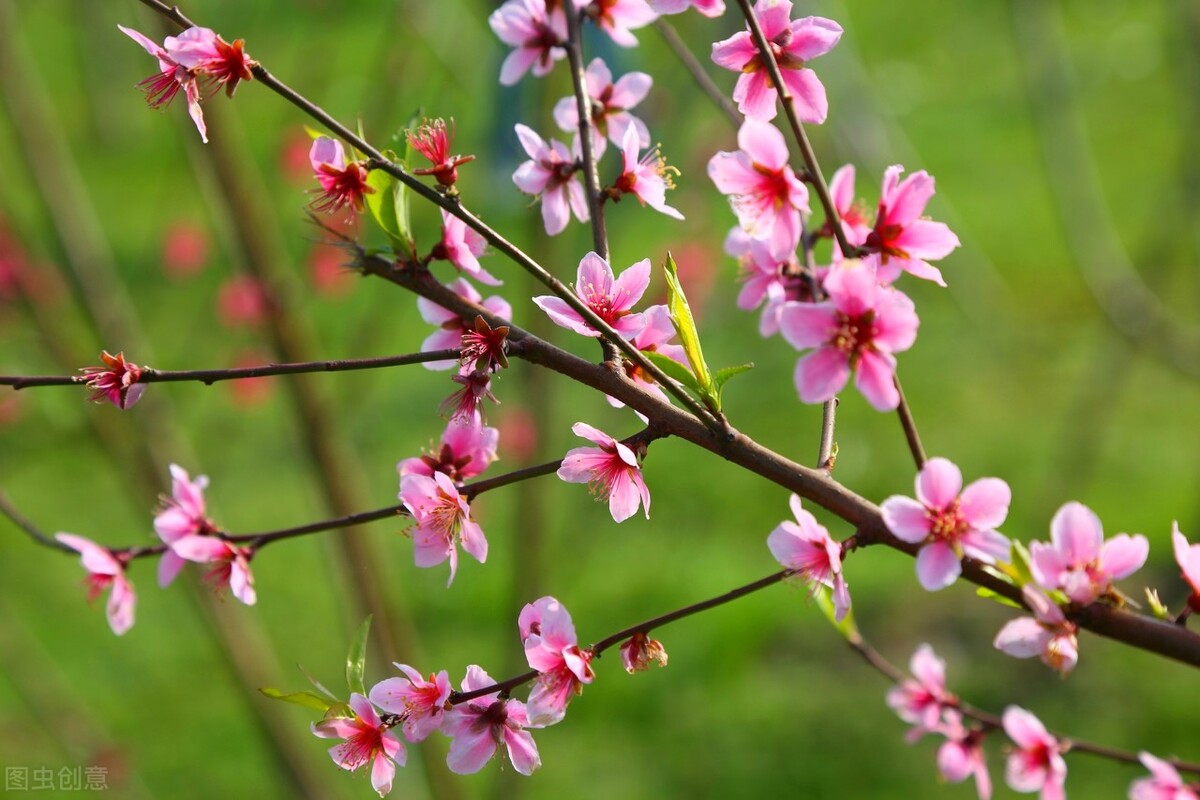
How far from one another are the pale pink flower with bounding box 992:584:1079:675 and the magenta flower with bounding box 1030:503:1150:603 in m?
0.01

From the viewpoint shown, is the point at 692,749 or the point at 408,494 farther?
the point at 692,749

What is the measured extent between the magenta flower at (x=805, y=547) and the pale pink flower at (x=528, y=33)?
455 millimetres

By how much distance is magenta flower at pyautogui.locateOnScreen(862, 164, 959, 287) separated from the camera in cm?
86

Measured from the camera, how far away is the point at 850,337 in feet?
2.39

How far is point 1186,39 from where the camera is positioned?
10.1 feet

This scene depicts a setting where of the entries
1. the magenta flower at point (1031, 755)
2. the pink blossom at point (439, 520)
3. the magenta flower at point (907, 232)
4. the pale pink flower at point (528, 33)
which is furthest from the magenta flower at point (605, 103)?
the magenta flower at point (1031, 755)

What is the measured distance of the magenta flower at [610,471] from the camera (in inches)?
31.5

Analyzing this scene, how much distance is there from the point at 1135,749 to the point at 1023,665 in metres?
0.40

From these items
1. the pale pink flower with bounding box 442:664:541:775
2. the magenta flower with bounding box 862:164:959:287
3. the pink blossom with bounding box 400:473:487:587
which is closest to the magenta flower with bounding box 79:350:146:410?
the pink blossom with bounding box 400:473:487:587

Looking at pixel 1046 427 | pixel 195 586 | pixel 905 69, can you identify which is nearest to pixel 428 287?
pixel 195 586

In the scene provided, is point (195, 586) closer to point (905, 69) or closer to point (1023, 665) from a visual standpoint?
point (1023, 665)

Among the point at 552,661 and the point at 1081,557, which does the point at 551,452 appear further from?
the point at 1081,557

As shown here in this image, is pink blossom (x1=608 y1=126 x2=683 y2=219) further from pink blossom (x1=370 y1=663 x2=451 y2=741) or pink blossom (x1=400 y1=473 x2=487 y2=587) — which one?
pink blossom (x1=370 y1=663 x2=451 y2=741)

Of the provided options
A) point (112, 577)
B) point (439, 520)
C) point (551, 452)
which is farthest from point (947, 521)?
point (551, 452)
